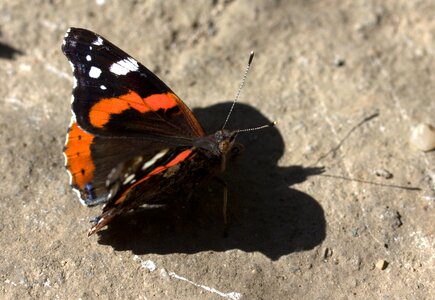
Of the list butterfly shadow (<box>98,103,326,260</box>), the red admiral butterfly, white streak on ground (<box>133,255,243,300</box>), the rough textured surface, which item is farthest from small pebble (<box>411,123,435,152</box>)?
white streak on ground (<box>133,255,243,300</box>)

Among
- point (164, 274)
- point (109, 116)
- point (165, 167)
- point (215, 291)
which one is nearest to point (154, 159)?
point (165, 167)

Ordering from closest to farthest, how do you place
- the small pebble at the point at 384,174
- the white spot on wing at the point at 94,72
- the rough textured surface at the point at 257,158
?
the rough textured surface at the point at 257,158 → the white spot on wing at the point at 94,72 → the small pebble at the point at 384,174

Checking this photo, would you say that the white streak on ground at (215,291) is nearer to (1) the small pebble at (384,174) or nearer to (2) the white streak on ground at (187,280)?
(2) the white streak on ground at (187,280)

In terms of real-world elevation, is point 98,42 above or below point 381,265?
above

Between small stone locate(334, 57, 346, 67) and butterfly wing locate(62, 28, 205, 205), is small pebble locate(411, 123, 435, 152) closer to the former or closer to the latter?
small stone locate(334, 57, 346, 67)

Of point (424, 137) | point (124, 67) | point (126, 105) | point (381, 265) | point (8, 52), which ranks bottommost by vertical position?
point (381, 265)

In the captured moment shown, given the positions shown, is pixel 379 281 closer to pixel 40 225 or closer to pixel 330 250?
pixel 330 250

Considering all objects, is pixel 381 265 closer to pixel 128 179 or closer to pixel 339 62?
pixel 128 179

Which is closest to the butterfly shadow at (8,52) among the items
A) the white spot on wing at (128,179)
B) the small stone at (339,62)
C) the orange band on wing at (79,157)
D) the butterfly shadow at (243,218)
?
the orange band on wing at (79,157)
